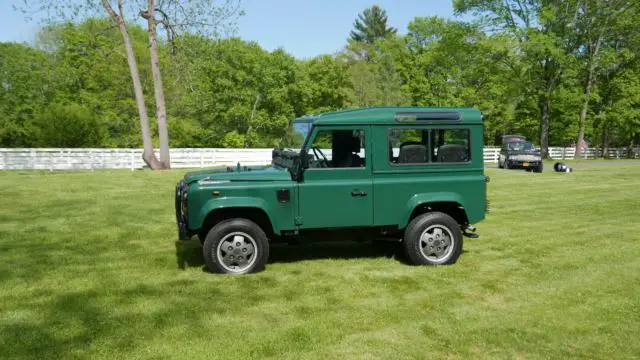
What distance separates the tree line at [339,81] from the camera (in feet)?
130

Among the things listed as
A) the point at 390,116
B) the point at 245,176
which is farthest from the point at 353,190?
the point at 245,176

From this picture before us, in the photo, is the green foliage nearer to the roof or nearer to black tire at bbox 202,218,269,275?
black tire at bbox 202,218,269,275

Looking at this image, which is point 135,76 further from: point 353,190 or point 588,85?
point 588,85

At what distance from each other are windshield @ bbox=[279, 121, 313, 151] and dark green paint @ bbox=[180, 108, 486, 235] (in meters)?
0.14

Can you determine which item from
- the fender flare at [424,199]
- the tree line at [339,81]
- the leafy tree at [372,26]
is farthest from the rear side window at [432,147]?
the leafy tree at [372,26]

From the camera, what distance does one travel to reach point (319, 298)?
586cm

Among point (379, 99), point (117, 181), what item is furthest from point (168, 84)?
point (117, 181)

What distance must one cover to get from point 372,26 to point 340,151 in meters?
80.8

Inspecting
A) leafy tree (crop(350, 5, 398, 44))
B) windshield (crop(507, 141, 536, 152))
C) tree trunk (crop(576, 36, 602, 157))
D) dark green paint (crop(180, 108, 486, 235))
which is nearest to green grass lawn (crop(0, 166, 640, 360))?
dark green paint (crop(180, 108, 486, 235))

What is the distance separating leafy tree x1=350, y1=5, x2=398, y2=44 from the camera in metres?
82.8

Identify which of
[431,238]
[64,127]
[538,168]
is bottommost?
[431,238]

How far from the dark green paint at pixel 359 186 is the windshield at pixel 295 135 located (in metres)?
0.14

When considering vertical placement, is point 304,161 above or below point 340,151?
below

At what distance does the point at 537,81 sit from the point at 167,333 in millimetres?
42431
